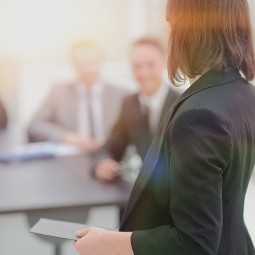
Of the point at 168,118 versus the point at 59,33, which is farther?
the point at 59,33

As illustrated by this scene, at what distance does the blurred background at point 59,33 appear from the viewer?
14.4 feet

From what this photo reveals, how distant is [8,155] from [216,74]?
6.11ft

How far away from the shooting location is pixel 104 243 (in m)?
0.93

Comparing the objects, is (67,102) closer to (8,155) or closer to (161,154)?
(8,155)

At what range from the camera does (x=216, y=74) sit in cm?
93

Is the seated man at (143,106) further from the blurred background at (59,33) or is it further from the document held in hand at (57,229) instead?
the blurred background at (59,33)

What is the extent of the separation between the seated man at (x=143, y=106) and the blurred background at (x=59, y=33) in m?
1.72

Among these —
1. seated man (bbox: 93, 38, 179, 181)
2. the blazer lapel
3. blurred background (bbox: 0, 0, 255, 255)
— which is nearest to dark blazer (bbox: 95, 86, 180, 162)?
seated man (bbox: 93, 38, 179, 181)

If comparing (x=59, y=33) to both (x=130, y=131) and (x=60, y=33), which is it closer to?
(x=60, y=33)

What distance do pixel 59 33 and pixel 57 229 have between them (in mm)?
3582

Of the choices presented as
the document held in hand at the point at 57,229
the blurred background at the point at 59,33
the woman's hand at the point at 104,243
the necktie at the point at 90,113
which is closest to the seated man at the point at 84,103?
the necktie at the point at 90,113

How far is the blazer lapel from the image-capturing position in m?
0.91

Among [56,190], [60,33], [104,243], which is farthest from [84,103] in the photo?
[104,243]

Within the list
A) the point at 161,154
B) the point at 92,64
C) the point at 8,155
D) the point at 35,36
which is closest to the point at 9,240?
the point at 8,155
